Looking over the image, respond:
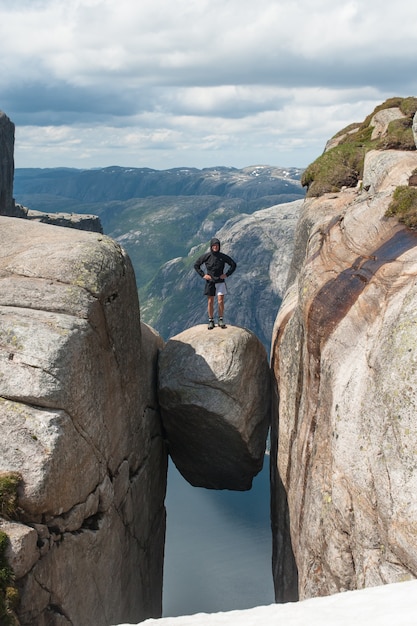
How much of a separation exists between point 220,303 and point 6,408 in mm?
15198

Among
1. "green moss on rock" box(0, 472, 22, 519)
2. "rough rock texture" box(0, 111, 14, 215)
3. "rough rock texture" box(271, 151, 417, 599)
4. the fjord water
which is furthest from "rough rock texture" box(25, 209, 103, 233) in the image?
"green moss on rock" box(0, 472, 22, 519)

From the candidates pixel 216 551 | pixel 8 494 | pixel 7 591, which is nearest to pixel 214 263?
pixel 8 494

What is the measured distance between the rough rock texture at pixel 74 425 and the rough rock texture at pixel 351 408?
747 cm

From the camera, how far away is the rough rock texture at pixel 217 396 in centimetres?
3005

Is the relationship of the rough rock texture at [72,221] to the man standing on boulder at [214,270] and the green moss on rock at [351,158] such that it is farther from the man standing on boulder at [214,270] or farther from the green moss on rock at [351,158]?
the man standing on boulder at [214,270]

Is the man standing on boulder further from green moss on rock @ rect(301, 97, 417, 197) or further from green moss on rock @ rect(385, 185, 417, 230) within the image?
green moss on rock @ rect(301, 97, 417, 197)

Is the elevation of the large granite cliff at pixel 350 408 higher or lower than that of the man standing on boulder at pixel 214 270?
lower

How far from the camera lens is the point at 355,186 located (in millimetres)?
41188

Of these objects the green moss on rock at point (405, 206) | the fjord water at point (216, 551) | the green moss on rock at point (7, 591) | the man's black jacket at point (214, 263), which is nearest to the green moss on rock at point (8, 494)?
the green moss on rock at point (7, 591)

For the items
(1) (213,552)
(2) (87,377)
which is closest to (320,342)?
(2) (87,377)

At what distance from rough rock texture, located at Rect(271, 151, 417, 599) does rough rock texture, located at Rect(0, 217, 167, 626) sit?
7473 mm

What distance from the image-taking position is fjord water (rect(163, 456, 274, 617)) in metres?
70.3

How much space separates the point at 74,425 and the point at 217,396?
10901mm

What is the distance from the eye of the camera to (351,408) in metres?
19.1
